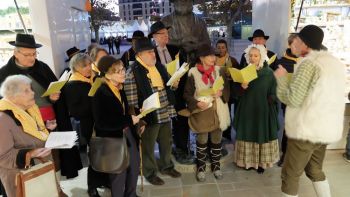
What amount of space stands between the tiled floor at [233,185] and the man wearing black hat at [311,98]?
863mm

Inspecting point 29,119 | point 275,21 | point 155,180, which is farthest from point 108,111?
point 275,21

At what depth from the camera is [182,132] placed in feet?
13.4

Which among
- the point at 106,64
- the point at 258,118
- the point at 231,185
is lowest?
the point at 231,185

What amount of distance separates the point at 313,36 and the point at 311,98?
0.50 metres

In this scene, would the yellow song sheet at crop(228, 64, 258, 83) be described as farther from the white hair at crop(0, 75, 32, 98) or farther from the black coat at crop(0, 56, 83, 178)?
the white hair at crop(0, 75, 32, 98)

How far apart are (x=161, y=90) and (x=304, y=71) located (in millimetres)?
1511

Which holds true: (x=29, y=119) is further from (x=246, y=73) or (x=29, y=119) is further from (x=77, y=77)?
(x=246, y=73)

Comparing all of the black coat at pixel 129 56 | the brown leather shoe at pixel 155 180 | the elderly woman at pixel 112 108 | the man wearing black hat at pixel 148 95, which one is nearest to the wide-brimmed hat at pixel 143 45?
the man wearing black hat at pixel 148 95

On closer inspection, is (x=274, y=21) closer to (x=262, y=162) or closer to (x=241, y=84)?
(x=241, y=84)

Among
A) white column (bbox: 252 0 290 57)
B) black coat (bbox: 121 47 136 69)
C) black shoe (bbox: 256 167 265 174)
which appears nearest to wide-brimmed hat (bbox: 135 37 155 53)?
black coat (bbox: 121 47 136 69)

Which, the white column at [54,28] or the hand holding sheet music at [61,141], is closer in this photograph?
the hand holding sheet music at [61,141]

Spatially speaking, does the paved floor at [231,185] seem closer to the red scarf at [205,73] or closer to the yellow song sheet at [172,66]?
the red scarf at [205,73]

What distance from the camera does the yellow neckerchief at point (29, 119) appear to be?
2.31 metres

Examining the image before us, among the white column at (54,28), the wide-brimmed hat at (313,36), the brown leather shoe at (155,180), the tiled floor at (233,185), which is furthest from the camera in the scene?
the white column at (54,28)
